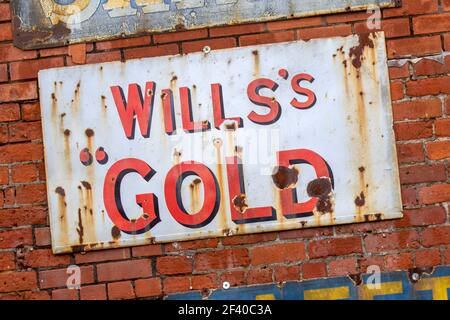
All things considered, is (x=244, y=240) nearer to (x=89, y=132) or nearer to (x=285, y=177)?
(x=285, y=177)

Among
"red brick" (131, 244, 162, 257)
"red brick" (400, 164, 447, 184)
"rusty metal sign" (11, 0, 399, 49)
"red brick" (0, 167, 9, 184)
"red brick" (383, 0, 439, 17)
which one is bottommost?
"red brick" (131, 244, 162, 257)

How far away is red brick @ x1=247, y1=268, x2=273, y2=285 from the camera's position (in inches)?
121

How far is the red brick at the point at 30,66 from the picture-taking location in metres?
3.17

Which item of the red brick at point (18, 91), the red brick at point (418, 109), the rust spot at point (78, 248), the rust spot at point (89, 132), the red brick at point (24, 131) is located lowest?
the rust spot at point (78, 248)

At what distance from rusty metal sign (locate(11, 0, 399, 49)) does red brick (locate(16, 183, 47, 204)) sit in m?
0.58

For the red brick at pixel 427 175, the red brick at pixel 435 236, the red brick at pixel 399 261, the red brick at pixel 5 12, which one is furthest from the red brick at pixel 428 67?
the red brick at pixel 5 12

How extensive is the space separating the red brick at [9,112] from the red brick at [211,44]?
0.74 meters

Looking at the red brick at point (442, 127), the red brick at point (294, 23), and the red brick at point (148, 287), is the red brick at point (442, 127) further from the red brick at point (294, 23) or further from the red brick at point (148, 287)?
the red brick at point (148, 287)

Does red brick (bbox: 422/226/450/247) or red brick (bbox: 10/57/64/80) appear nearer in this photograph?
red brick (bbox: 422/226/450/247)

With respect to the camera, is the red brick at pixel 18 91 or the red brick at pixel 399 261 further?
the red brick at pixel 18 91

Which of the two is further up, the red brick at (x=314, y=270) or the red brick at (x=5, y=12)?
the red brick at (x=5, y=12)

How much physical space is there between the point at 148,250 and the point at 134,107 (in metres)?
0.59

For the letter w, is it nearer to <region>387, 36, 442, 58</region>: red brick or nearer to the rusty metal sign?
the rusty metal sign

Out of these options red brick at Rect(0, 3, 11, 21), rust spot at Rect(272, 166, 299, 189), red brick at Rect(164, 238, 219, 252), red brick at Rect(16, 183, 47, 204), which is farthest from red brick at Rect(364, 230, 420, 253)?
red brick at Rect(0, 3, 11, 21)
